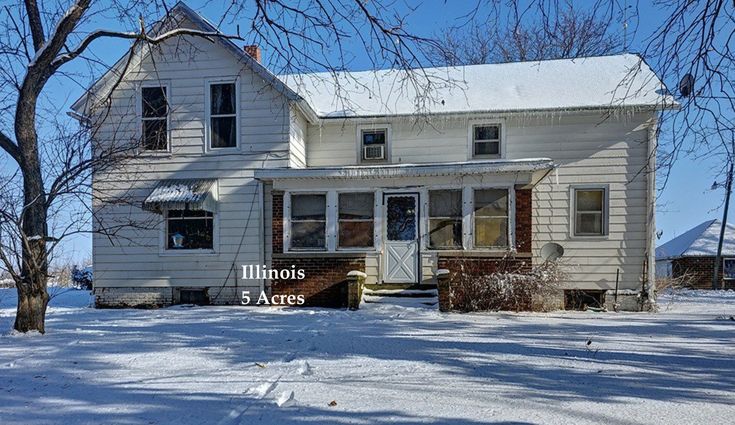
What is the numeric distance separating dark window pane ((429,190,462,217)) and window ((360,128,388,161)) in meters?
2.05

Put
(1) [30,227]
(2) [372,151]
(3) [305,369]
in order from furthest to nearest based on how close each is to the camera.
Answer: (2) [372,151] < (1) [30,227] < (3) [305,369]

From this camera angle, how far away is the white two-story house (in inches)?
433

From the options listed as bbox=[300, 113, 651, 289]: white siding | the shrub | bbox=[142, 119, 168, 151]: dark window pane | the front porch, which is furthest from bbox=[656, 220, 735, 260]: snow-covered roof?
bbox=[142, 119, 168, 151]: dark window pane

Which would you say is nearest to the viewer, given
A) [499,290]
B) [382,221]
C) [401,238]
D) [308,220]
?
[499,290]

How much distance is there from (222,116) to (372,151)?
12.5 ft

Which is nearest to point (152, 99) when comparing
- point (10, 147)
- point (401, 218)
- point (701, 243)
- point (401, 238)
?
point (10, 147)

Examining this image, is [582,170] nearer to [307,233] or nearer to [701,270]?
[307,233]

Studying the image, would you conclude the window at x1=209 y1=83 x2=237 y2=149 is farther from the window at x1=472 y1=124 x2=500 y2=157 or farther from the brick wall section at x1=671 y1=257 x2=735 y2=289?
the brick wall section at x1=671 y1=257 x2=735 y2=289

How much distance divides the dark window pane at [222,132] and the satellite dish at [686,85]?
9.12 metres

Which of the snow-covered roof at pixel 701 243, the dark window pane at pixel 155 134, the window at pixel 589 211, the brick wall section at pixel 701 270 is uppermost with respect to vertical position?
the dark window pane at pixel 155 134

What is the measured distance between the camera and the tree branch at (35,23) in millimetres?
6695

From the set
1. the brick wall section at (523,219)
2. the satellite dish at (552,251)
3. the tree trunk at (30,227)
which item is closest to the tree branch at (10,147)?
the tree trunk at (30,227)

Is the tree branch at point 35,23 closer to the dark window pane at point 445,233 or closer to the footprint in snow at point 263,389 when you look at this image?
the footprint in snow at point 263,389

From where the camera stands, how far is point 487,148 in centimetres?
1217
